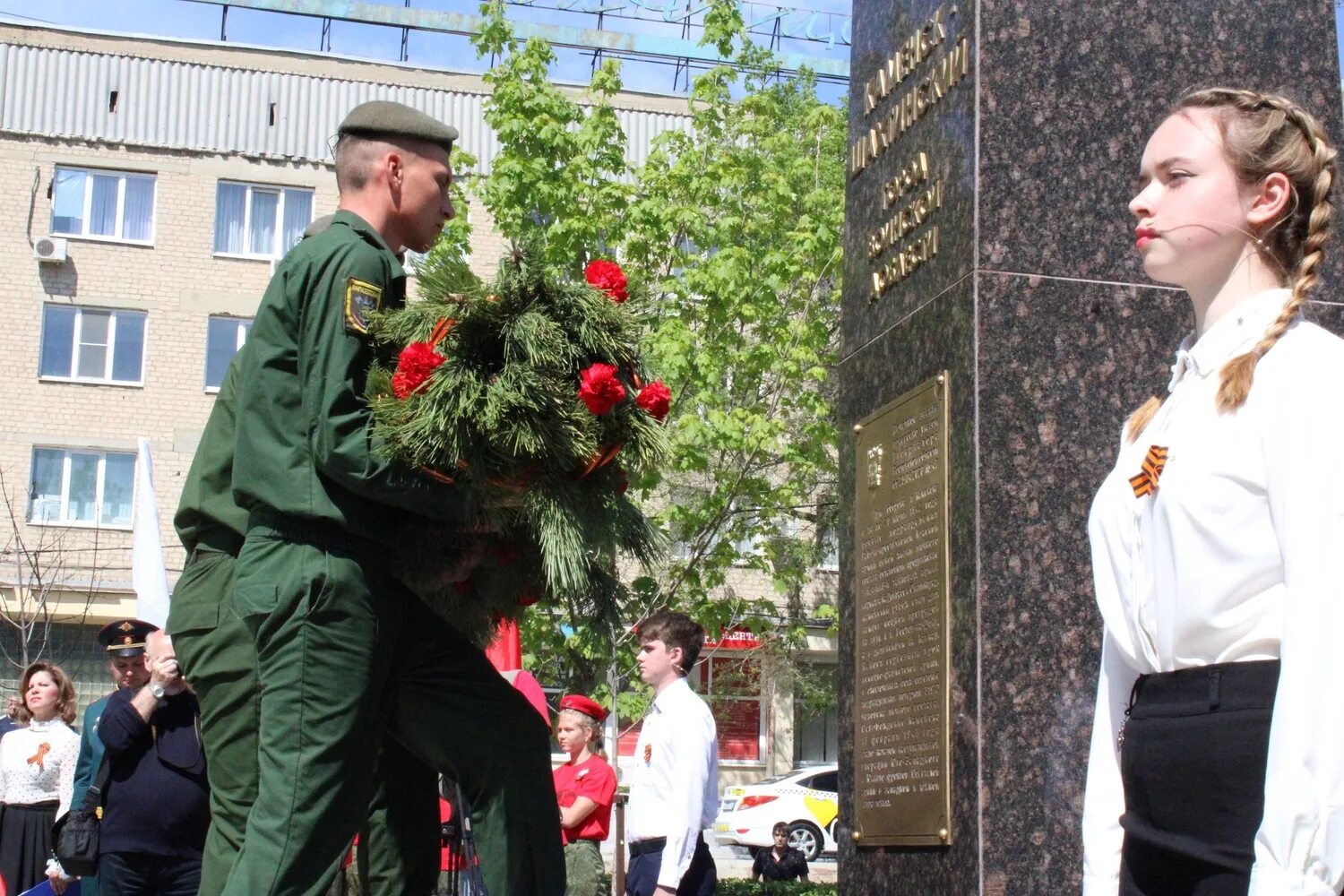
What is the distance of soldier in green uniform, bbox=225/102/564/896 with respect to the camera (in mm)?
3740

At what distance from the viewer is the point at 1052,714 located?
4.37 metres

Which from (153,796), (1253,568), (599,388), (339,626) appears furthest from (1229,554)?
(153,796)

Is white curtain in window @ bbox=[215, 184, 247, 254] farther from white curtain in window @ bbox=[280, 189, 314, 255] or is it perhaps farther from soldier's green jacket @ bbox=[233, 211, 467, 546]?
soldier's green jacket @ bbox=[233, 211, 467, 546]

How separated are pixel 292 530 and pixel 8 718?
312 inches

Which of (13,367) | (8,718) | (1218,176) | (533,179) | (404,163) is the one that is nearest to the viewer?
(1218,176)

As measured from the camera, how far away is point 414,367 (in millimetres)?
3748

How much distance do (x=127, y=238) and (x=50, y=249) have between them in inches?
58.4

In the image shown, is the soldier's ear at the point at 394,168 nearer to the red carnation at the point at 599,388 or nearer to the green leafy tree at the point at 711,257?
the red carnation at the point at 599,388

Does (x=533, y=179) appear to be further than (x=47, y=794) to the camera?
Yes

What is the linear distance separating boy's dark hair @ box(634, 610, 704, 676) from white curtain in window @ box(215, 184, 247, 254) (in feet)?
82.6

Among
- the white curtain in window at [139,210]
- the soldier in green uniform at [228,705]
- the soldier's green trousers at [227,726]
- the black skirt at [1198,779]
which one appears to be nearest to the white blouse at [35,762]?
the soldier in green uniform at [228,705]

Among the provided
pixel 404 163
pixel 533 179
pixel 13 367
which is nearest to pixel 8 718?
pixel 404 163

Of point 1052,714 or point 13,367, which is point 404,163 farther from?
point 13,367

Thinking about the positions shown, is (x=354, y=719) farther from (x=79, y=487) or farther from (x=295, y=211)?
(x=295, y=211)
